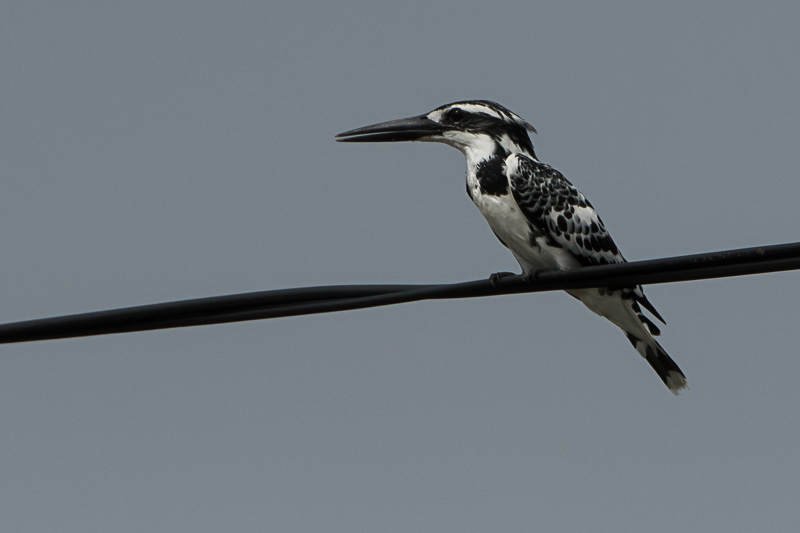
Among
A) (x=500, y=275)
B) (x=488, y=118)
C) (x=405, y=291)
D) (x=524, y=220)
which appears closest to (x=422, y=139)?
(x=488, y=118)

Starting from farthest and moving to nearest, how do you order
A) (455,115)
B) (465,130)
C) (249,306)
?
(455,115) → (465,130) → (249,306)

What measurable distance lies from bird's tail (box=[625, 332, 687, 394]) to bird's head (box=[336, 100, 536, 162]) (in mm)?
1712

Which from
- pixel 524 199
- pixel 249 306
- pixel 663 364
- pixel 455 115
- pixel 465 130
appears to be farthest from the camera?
pixel 663 364

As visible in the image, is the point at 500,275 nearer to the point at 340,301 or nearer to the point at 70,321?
the point at 340,301

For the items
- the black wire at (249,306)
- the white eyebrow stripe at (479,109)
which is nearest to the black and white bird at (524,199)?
the white eyebrow stripe at (479,109)

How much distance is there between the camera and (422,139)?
875cm

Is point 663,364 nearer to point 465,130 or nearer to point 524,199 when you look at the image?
point 524,199

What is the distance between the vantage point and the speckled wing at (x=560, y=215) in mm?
8062

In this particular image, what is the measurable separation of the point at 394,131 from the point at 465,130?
53cm

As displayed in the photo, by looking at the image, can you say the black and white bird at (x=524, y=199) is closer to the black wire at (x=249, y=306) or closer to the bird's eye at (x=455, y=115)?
the bird's eye at (x=455, y=115)

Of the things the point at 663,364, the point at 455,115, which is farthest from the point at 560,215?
the point at 663,364

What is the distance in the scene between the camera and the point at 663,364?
8.97 meters

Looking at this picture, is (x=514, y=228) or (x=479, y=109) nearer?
(x=514, y=228)

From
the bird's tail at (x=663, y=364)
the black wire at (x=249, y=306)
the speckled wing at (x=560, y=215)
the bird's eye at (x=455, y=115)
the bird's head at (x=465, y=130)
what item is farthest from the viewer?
the bird's tail at (x=663, y=364)
